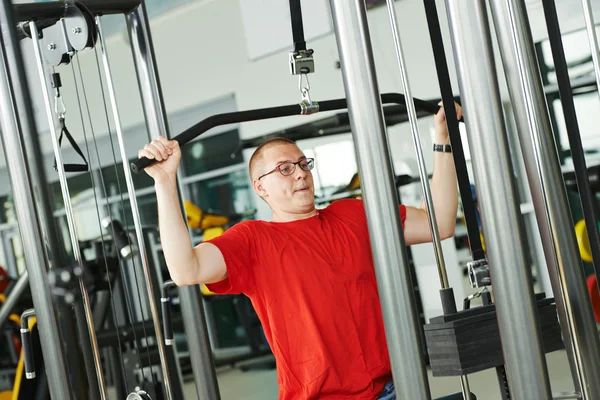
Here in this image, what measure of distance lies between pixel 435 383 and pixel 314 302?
3.85m

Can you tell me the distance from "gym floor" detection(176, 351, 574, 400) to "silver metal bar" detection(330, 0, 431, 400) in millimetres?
3495

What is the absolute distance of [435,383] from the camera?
562cm

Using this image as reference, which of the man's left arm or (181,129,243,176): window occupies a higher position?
(181,129,243,176): window

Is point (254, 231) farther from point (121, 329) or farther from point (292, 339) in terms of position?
point (121, 329)

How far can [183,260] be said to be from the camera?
1903 millimetres

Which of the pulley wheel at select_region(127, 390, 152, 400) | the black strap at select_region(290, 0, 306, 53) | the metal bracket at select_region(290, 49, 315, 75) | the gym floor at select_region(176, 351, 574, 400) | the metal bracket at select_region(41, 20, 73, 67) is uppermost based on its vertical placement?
the metal bracket at select_region(41, 20, 73, 67)

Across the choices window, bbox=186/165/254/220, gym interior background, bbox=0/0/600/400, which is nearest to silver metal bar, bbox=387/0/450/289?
gym interior background, bbox=0/0/600/400

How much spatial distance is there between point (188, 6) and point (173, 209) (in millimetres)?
7135

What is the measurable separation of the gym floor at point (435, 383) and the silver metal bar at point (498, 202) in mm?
3475

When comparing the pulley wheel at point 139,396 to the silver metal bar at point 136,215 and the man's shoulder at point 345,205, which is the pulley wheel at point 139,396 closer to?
the silver metal bar at point 136,215

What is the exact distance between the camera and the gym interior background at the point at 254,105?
5984mm

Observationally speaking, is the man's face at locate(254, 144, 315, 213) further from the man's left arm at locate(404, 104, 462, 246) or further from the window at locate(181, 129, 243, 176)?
the window at locate(181, 129, 243, 176)

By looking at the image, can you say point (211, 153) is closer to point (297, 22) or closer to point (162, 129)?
point (162, 129)

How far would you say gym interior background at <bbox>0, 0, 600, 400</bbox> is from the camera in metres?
5.98
